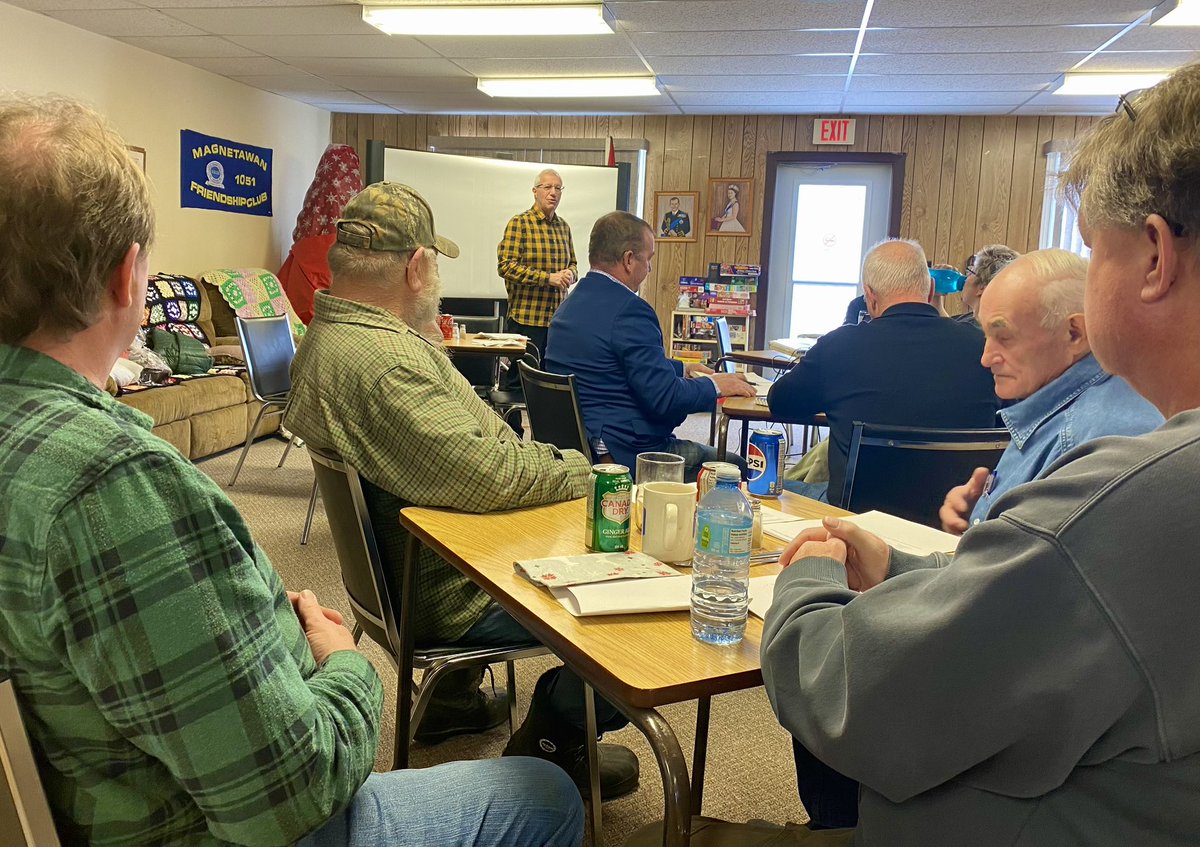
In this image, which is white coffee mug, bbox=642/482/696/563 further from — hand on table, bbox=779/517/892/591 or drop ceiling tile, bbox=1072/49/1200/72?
drop ceiling tile, bbox=1072/49/1200/72

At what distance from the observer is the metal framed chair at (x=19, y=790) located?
0.71 m

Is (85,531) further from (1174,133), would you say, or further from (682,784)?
(1174,133)

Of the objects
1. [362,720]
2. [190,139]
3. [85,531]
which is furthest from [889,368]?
[190,139]

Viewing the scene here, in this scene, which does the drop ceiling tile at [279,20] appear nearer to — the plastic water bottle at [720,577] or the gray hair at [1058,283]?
the gray hair at [1058,283]

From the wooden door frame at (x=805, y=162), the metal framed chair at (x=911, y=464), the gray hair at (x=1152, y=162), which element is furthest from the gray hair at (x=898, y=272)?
the wooden door frame at (x=805, y=162)

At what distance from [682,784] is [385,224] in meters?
1.37

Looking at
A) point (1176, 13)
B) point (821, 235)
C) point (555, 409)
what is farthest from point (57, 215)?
point (821, 235)

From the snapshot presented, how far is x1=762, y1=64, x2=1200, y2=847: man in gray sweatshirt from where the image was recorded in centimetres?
65

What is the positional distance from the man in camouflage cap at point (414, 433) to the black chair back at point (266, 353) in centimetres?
276

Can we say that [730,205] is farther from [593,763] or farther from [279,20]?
[593,763]

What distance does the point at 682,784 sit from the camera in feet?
3.29

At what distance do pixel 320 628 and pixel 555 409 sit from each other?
5.78ft

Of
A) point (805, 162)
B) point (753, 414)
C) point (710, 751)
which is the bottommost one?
point (710, 751)

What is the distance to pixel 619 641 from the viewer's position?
1.15 meters
